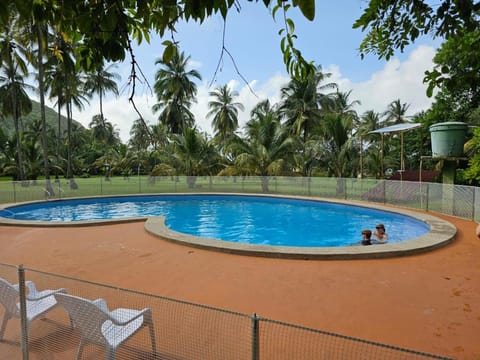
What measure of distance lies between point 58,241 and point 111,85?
27.0 m

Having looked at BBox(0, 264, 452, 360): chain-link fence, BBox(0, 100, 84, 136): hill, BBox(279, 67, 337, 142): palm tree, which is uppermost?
BBox(0, 100, 84, 136): hill

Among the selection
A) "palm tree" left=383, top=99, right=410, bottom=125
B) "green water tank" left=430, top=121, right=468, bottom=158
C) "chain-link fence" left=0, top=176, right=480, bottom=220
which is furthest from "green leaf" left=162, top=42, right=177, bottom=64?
"palm tree" left=383, top=99, right=410, bottom=125

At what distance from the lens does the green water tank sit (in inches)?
470

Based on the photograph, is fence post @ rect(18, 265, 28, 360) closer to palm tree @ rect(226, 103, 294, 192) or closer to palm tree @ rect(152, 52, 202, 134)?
palm tree @ rect(226, 103, 294, 192)

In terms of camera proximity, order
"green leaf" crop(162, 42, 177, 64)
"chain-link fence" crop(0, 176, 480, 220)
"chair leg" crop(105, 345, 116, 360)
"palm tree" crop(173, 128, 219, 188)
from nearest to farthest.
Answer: "green leaf" crop(162, 42, 177, 64)
"chair leg" crop(105, 345, 116, 360)
"chain-link fence" crop(0, 176, 480, 220)
"palm tree" crop(173, 128, 219, 188)

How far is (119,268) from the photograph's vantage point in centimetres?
644

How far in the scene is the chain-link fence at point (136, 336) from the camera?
3.07 meters

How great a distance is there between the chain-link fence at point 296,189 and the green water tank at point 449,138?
1375 mm

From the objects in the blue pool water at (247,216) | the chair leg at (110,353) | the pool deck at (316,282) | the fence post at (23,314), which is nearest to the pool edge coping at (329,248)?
the pool deck at (316,282)

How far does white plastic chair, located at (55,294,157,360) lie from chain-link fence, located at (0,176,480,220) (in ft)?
36.8

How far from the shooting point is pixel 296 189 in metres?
19.0

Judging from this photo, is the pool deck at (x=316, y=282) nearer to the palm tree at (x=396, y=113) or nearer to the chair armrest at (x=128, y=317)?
the chair armrest at (x=128, y=317)

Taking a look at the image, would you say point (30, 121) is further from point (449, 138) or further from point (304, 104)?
point (449, 138)

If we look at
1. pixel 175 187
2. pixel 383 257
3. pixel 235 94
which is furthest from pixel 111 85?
pixel 383 257
